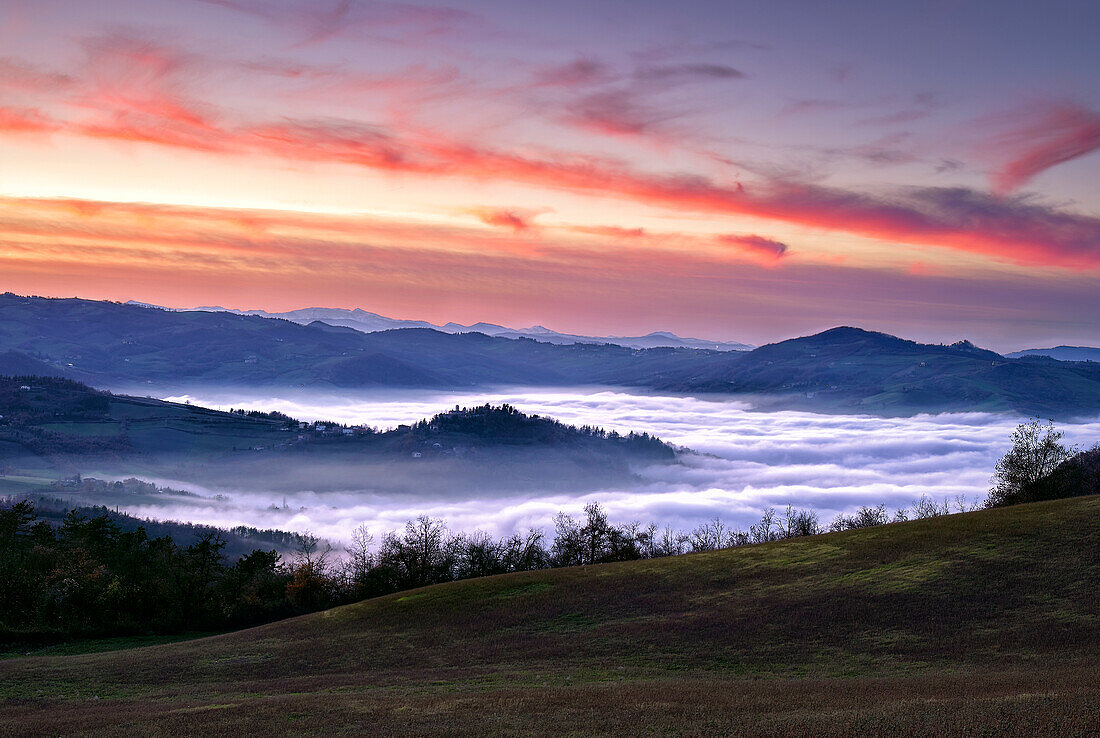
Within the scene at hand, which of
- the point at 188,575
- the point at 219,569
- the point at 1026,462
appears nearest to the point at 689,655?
the point at 188,575

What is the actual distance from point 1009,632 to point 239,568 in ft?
282

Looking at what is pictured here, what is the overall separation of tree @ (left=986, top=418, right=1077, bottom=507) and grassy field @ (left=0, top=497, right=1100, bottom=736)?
3166cm

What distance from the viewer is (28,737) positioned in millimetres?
29312

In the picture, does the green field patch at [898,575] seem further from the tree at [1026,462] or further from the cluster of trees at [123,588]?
the cluster of trees at [123,588]

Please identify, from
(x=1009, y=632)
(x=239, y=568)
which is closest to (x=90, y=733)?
(x=1009, y=632)

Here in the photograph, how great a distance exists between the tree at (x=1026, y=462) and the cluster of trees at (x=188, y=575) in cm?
5258

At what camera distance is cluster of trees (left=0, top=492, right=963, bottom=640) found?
74.7 m

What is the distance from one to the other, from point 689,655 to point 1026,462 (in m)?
78.4

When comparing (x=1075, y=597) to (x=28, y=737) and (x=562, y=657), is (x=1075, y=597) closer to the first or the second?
(x=562, y=657)

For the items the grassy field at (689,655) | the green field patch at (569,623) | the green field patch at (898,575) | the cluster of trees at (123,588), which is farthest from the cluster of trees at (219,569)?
the green field patch at (569,623)

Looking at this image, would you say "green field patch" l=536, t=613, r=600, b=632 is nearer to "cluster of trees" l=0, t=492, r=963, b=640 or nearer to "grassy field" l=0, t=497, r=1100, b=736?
"grassy field" l=0, t=497, r=1100, b=736

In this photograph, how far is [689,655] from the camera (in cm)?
4516

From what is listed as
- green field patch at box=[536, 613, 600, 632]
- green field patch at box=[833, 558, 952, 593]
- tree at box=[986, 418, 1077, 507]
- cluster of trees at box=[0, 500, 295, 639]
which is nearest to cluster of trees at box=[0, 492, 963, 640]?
cluster of trees at box=[0, 500, 295, 639]

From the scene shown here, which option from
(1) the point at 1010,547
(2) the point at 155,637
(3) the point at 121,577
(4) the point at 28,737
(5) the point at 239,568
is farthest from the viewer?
(5) the point at 239,568
